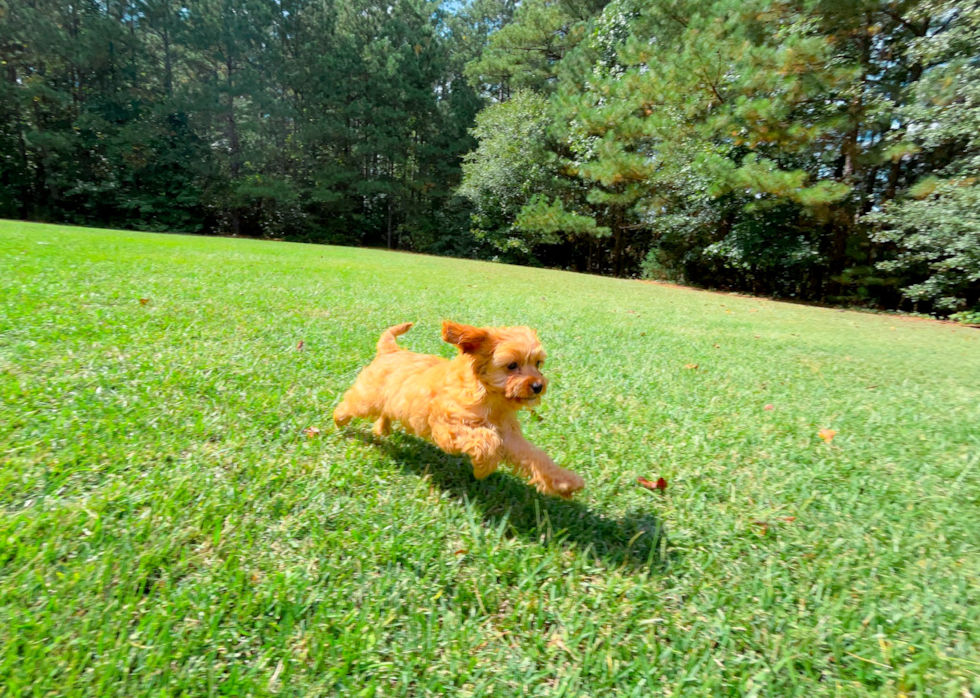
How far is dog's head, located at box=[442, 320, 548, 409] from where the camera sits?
6.72ft

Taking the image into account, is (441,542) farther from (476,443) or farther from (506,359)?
(506,359)

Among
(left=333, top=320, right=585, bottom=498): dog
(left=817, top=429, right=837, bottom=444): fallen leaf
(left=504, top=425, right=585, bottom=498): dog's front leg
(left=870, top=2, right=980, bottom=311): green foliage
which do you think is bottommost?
(left=817, top=429, right=837, bottom=444): fallen leaf

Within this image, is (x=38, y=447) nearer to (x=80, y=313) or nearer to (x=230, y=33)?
(x=80, y=313)

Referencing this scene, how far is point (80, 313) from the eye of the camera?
4.34 metres

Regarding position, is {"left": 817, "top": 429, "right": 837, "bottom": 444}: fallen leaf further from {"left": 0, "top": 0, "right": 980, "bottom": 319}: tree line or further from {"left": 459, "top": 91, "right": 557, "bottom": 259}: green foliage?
{"left": 459, "top": 91, "right": 557, "bottom": 259}: green foliage

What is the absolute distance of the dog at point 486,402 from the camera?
2.04 metres

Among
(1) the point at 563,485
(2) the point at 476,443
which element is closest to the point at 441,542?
(2) the point at 476,443

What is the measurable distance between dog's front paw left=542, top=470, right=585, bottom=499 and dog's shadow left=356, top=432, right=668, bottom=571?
180 millimetres

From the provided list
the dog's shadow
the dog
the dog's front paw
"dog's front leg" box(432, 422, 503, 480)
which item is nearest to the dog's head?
the dog

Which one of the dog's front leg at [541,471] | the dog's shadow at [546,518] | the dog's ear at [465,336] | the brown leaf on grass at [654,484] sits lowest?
the dog's shadow at [546,518]

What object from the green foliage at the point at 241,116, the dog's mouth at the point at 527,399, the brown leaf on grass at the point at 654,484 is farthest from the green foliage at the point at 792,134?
the dog's mouth at the point at 527,399

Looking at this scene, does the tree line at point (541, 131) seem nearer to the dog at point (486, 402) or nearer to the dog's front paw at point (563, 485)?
the dog at point (486, 402)

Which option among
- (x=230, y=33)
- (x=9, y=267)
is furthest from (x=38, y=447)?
(x=230, y=33)

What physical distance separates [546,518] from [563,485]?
226mm
